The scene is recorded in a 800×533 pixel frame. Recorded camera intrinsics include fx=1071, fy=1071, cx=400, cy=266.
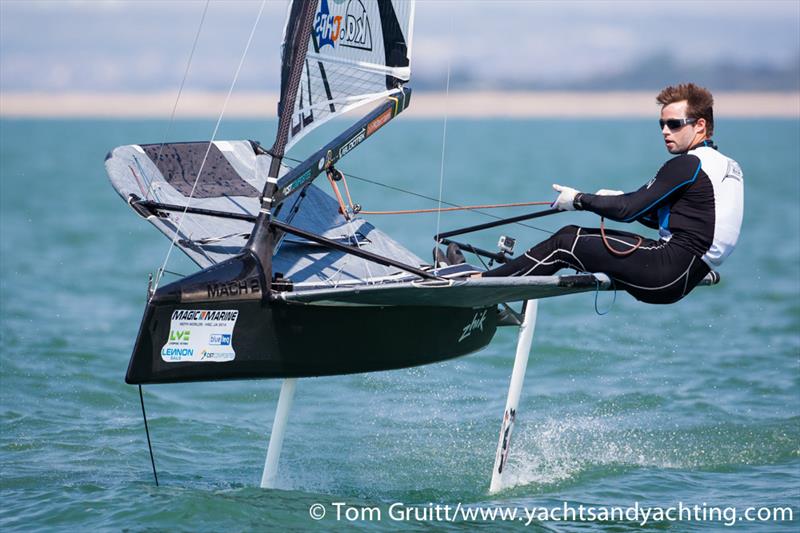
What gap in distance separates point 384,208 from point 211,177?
618 inches

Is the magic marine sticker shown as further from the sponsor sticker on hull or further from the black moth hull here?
the sponsor sticker on hull

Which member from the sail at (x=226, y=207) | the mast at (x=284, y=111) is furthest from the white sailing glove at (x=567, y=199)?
the mast at (x=284, y=111)

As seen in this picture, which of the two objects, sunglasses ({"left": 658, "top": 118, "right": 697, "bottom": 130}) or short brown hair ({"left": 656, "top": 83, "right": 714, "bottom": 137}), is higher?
short brown hair ({"left": 656, "top": 83, "right": 714, "bottom": 137})

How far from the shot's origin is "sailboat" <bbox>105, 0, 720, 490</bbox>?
188 inches

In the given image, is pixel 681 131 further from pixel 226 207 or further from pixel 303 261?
pixel 226 207

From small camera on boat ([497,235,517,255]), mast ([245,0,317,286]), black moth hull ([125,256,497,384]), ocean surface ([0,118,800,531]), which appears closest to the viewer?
black moth hull ([125,256,497,384])

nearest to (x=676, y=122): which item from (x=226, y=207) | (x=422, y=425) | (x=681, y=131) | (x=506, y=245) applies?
(x=681, y=131)

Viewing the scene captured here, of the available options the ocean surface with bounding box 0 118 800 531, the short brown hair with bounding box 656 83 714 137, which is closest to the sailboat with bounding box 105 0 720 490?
the ocean surface with bounding box 0 118 800 531

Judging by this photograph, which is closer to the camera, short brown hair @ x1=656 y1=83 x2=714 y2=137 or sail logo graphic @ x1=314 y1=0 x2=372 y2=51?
short brown hair @ x1=656 y1=83 x2=714 y2=137

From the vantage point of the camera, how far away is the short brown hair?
16.7ft

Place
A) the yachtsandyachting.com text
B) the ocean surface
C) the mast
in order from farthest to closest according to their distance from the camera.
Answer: the ocean surface, the yachtsandyachting.com text, the mast

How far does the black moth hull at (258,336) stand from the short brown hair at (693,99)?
5.13 feet

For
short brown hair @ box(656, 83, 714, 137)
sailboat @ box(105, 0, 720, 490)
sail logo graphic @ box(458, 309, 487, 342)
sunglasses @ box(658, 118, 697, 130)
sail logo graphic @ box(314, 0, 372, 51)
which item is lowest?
sail logo graphic @ box(458, 309, 487, 342)

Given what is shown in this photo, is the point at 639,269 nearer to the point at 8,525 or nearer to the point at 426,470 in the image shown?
the point at 426,470
